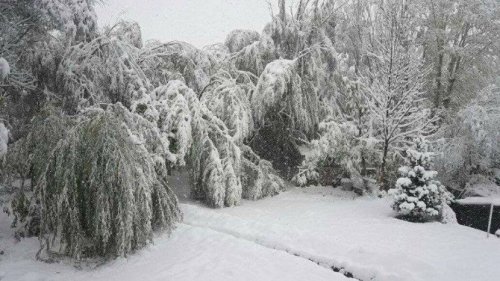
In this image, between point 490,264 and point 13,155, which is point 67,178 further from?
point 490,264

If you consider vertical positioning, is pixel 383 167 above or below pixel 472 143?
below

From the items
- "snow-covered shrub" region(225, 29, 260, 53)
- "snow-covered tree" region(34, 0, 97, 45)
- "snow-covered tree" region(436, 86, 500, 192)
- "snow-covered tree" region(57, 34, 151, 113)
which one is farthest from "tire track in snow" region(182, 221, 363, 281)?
"snow-covered tree" region(436, 86, 500, 192)

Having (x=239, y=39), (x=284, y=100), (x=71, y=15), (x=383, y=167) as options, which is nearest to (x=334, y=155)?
(x=383, y=167)

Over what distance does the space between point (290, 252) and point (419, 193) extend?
383 centimetres

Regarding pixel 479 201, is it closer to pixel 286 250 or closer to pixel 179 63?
pixel 286 250

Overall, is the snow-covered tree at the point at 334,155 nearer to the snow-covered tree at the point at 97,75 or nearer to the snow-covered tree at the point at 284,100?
the snow-covered tree at the point at 284,100

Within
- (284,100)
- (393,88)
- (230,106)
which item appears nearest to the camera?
(230,106)

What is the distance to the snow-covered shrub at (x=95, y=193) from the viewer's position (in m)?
5.96

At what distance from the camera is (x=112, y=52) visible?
911 centimetres

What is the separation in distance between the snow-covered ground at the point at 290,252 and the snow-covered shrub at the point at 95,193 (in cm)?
40

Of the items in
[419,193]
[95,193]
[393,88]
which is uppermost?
[393,88]

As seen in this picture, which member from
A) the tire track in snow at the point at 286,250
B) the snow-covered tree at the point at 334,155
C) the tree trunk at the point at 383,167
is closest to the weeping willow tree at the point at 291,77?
the snow-covered tree at the point at 334,155

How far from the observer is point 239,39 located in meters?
14.4

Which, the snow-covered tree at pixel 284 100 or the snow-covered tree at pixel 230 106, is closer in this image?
the snow-covered tree at pixel 230 106
